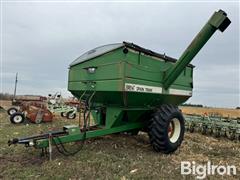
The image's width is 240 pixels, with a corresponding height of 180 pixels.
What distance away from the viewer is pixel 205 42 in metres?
5.44

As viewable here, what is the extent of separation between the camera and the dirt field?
4164 millimetres

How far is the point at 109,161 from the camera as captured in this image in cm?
485

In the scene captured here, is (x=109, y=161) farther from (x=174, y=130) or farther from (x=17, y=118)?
(x=17, y=118)

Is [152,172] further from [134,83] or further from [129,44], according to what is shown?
[129,44]

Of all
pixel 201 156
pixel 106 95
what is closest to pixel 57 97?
pixel 106 95

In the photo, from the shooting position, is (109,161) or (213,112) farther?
(213,112)

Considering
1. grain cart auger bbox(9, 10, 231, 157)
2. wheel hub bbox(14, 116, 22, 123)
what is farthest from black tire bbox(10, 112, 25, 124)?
grain cart auger bbox(9, 10, 231, 157)

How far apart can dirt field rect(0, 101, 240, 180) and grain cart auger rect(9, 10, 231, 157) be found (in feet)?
1.31

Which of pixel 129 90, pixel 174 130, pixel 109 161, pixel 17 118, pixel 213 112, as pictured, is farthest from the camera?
pixel 213 112

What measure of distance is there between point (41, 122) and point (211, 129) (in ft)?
24.6

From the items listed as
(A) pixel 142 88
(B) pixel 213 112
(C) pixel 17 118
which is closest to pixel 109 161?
(A) pixel 142 88

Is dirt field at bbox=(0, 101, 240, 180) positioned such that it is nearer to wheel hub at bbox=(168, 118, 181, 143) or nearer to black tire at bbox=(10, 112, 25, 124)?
wheel hub at bbox=(168, 118, 181, 143)

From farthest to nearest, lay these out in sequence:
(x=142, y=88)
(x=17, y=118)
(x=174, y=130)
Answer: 1. (x=17, y=118)
2. (x=174, y=130)
3. (x=142, y=88)

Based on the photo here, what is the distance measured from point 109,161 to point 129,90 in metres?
1.53
